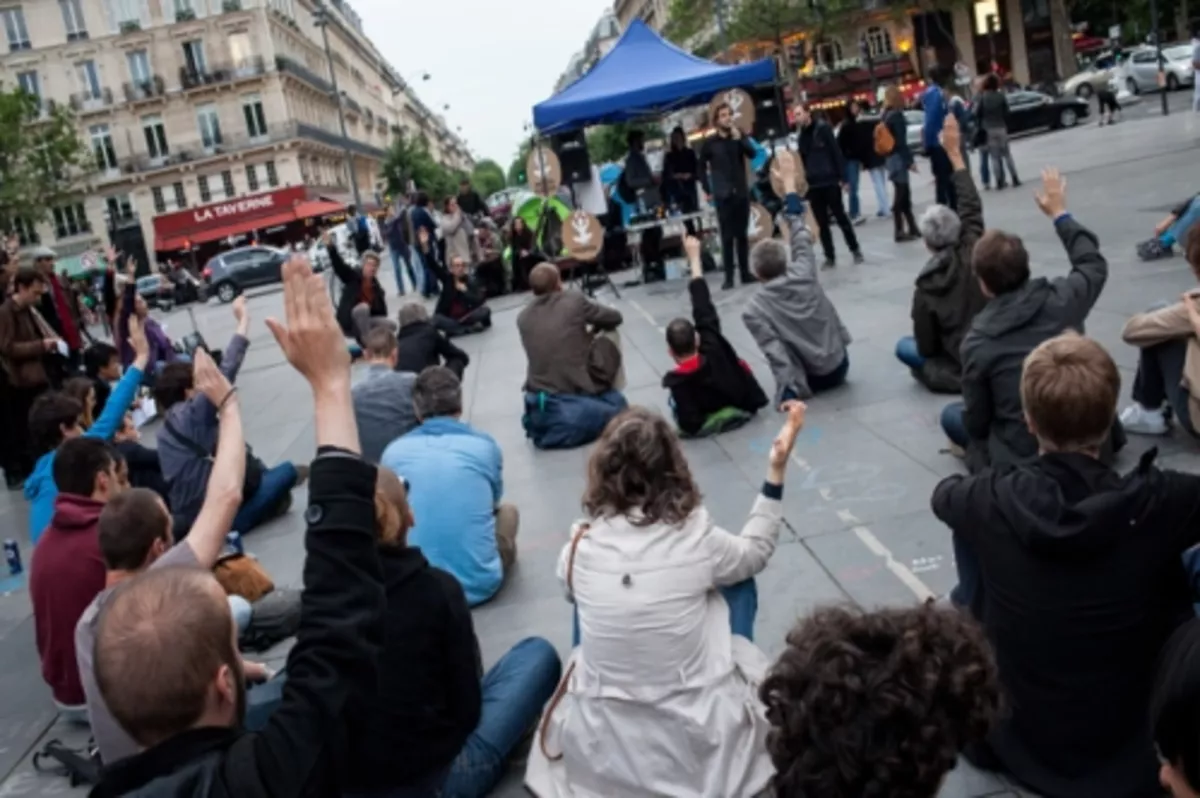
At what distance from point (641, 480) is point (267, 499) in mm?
5034

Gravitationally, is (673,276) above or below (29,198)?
below

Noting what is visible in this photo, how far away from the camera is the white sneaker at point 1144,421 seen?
243 inches

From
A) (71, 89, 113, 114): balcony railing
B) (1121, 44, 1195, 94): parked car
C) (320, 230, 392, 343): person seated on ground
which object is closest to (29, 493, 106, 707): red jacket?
(320, 230, 392, 343): person seated on ground

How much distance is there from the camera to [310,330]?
6.68 ft

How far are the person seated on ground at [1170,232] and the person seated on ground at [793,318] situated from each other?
2730 millimetres

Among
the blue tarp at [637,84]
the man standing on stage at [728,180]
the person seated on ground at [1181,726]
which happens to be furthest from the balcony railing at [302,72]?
the person seated on ground at [1181,726]

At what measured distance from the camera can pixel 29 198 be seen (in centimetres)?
4344

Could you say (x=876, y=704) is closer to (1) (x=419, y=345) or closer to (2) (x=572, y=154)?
(1) (x=419, y=345)

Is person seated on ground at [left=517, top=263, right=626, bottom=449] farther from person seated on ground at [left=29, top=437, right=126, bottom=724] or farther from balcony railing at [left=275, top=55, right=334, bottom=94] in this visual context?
balcony railing at [left=275, top=55, right=334, bottom=94]

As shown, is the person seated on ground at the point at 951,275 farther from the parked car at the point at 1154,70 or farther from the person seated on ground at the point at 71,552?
the parked car at the point at 1154,70

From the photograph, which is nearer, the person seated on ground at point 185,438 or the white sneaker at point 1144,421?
the white sneaker at point 1144,421

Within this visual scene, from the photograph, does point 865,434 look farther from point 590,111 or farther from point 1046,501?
point 590,111

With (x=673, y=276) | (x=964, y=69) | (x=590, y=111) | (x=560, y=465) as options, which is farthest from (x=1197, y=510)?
(x=964, y=69)

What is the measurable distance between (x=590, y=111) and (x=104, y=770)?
14132 mm
